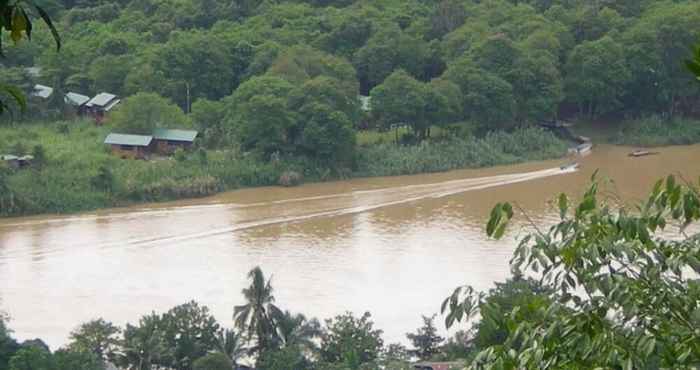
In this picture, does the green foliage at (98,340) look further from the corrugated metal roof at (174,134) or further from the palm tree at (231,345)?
the corrugated metal roof at (174,134)

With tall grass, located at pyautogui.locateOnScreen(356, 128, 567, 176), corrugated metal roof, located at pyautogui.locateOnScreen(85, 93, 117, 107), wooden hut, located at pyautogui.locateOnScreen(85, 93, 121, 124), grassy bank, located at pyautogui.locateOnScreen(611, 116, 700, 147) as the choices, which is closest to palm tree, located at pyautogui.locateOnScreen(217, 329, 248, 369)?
tall grass, located at pyautogui.locateOnScreen(356, 128, 567, 176)

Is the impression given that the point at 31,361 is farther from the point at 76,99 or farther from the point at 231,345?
the point at 76,99

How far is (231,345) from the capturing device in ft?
23.0

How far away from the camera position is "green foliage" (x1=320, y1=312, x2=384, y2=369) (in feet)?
23.0

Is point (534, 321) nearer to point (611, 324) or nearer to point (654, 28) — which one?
point (611, 324)

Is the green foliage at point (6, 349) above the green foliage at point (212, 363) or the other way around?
above

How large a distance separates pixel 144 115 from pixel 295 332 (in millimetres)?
6414

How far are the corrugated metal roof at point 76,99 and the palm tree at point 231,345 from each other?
7.88 m

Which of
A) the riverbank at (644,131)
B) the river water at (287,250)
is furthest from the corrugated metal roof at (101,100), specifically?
the riverbank at (644,131)

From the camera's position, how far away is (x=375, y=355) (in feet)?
23.1

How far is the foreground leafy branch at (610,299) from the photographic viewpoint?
1.93 metres

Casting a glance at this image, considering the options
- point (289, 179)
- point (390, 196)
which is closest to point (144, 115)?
point (289, 179)

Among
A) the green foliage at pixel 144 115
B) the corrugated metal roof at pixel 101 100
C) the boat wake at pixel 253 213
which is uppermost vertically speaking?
the corrugated metal roof at pixel 101 100

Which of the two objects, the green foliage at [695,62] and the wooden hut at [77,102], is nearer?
the green foliage at [695,62]
